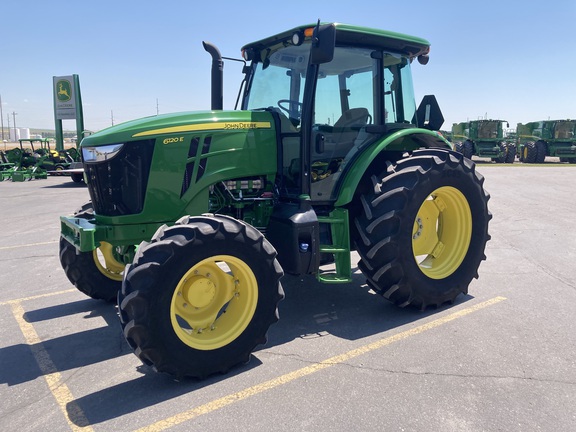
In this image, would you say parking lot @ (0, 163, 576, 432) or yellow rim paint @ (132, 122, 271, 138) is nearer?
parking lot @ (0, 163, 576, 432)

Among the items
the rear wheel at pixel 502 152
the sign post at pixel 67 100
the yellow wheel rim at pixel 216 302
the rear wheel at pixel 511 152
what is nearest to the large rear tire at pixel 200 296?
the yellow wheel rim at pixel 216 302

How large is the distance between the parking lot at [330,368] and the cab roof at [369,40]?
2.61 meters

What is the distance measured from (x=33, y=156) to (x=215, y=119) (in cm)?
1957

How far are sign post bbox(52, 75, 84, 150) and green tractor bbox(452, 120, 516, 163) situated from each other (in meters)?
20.4

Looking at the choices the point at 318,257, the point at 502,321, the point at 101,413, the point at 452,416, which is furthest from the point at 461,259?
the point at 101,413

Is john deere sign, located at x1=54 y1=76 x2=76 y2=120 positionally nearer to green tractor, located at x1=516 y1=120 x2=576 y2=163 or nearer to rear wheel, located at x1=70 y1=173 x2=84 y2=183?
rear wheel, located at x1=70 y1=173 x2=84 y2=183

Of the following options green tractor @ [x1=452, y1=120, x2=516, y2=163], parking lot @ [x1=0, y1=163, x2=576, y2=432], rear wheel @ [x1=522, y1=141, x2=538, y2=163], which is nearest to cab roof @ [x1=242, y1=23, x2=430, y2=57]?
parking lot @ [x1=0, y1=163, x2=576, y2=432]

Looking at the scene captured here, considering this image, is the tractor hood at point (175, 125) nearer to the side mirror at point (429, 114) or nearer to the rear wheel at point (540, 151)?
the side mirror at point (429, 114)

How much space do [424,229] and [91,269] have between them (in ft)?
11.4

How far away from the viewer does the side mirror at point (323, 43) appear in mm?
3670

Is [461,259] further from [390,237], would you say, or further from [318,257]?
[318,257]

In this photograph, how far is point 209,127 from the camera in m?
3.89

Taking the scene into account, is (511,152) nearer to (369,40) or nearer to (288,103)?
(369,40)

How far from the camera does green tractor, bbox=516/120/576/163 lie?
27172mm
